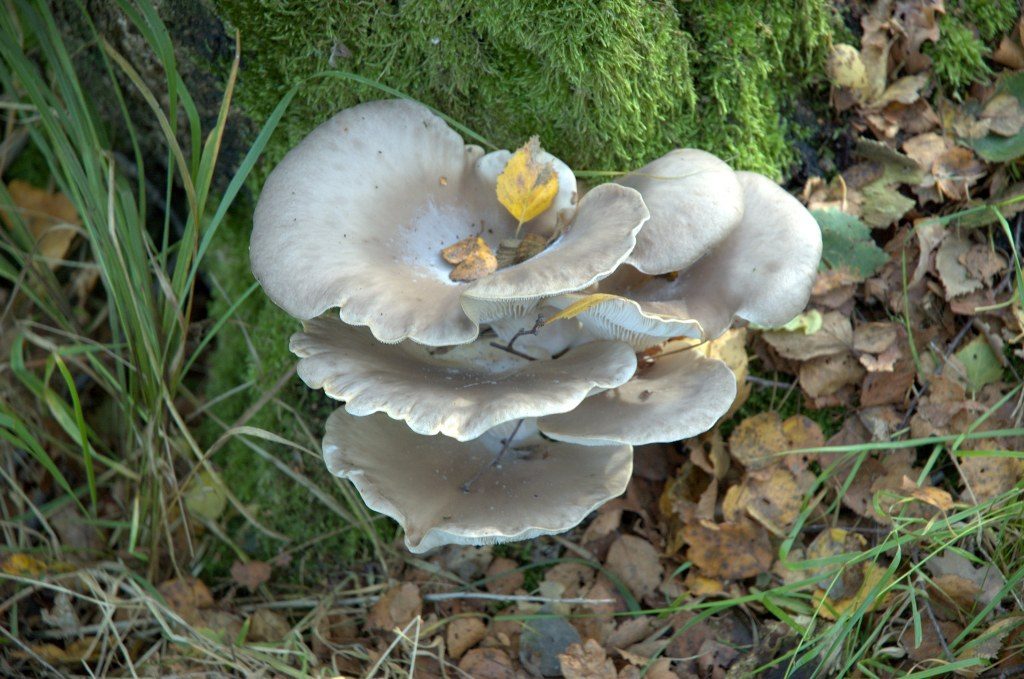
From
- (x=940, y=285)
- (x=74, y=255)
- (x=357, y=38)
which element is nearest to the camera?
(x=357, y=38)

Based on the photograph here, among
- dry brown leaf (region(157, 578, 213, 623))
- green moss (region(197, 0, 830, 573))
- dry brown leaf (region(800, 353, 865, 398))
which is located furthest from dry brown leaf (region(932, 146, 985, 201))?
dry brown leaf (region(157, 578, 213, 623))

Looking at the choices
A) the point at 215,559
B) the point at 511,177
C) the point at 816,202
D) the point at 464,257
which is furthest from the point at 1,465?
the point at 816,202

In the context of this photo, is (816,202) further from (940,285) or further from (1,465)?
(1,465)

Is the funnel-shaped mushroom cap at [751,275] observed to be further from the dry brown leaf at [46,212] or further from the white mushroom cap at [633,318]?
the dry brown leaf at [46,212]

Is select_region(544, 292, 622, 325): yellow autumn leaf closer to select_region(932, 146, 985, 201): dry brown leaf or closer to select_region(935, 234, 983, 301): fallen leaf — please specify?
select_region(935, 234, 983, 301): fallen leaf

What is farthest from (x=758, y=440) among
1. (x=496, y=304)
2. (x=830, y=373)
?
(x=496, y=304)

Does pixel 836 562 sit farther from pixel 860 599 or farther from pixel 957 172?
pixel 957 172
